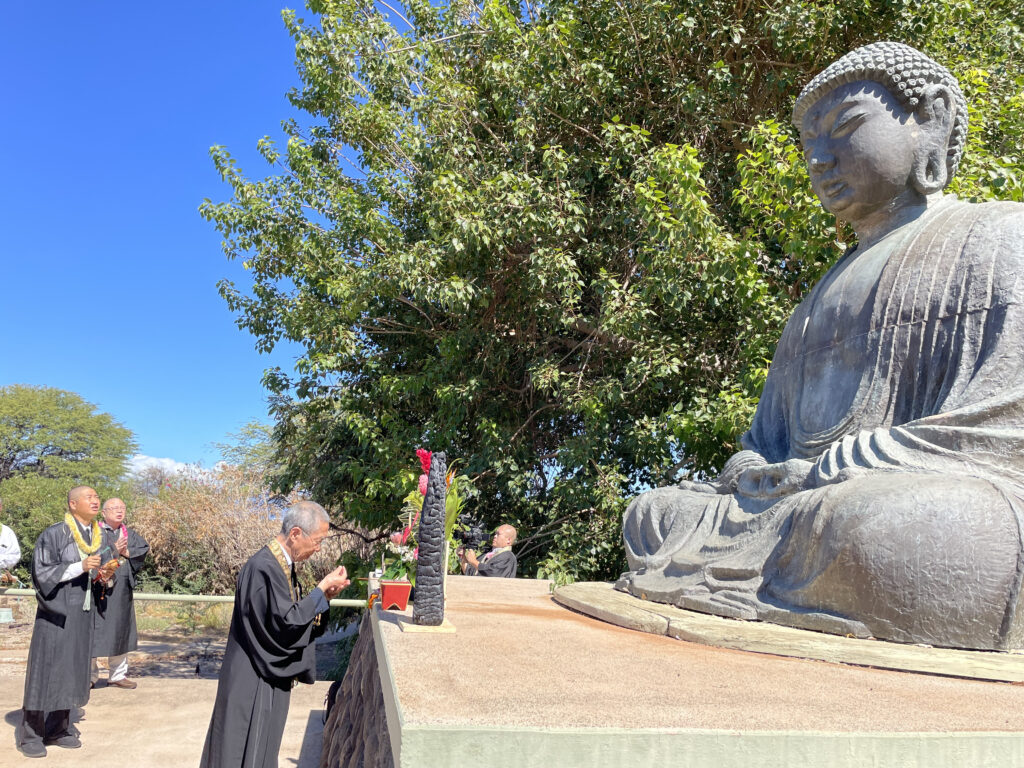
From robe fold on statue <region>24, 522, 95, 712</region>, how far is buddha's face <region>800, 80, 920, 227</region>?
19.1 ft

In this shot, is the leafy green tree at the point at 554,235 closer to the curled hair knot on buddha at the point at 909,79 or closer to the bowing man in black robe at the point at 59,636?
the curled hair knot on buddha at the point at 909,79

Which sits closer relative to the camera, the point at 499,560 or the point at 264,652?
the point at 264,652

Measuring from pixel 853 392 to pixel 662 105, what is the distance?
5815 mm

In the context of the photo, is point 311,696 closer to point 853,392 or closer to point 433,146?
point 433,146

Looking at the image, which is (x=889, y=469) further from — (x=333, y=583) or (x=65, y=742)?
(x=65, y=742)

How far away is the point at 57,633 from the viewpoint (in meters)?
5.99

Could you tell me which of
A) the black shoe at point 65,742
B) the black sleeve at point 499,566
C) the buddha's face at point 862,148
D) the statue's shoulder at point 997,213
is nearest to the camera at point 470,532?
the black sleeve at point 499,566

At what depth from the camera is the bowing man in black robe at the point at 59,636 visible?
232 inches

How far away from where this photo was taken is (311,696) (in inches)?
350

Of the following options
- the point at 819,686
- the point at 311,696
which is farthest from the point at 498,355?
the point at 819,686

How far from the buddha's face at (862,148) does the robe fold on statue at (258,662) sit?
352 centimetres

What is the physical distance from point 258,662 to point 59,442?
24.1 m

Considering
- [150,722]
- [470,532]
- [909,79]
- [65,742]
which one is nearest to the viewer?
[909,79]

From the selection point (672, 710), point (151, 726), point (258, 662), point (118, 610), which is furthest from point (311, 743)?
point (672, 710)
